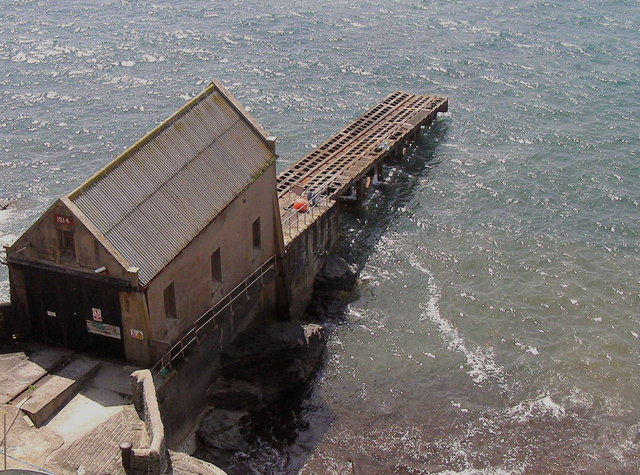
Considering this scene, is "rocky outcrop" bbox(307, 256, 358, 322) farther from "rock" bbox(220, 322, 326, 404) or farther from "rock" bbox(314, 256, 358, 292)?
"rock" bbox(220, 322, 326, 404)

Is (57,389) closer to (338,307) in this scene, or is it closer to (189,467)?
(189,467)

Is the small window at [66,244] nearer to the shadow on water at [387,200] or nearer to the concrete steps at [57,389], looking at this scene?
the concrete steps at [57,389]

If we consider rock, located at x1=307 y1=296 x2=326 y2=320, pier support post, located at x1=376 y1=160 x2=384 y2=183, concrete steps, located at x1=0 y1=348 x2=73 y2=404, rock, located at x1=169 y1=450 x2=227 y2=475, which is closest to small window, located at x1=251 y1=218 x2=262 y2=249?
rock, located at x1=307 y1=296 x2=326 y2=320

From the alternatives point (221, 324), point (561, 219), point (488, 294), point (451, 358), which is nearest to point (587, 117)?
point (561, 219)

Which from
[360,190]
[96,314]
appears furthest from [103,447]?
[360,190]

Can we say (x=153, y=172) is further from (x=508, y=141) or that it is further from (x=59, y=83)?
(x=59, y=83)

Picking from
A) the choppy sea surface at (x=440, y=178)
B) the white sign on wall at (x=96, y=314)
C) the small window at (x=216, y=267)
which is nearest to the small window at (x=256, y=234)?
the small window at (x=216, y=267)
